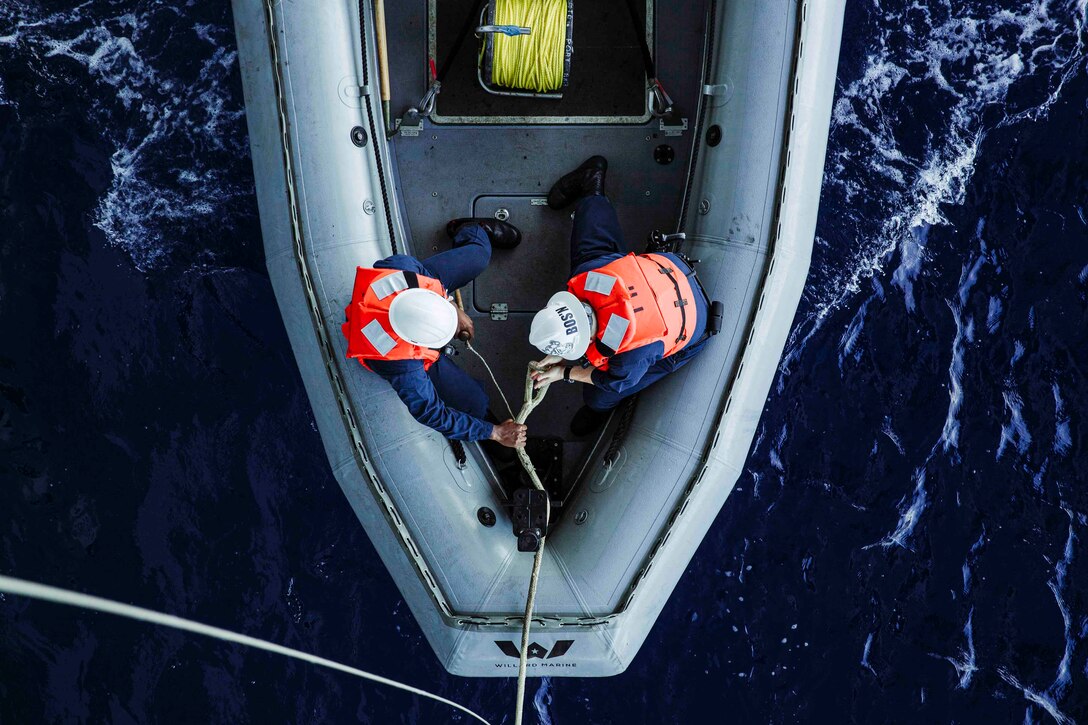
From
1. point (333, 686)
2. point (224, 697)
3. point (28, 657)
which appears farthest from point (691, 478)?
point (28, 657)

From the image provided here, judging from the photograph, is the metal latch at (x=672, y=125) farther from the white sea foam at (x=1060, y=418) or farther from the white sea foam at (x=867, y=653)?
the white sea foam at (x=867, y=653)

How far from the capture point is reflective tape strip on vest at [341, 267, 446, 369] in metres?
2.65

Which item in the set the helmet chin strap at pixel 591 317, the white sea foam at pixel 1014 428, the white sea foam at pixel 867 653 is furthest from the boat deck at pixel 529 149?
the white sea foam at pixel 1014 428

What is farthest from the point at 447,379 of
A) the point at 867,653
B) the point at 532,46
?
the point at 867,653

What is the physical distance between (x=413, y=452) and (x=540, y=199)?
1187mm

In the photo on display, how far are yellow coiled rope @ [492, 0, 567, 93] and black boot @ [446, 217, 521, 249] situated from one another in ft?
1.76

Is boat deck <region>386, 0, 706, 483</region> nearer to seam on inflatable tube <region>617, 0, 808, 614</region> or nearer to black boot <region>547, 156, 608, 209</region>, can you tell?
black boot <region>547, 156, 608, 209</region>

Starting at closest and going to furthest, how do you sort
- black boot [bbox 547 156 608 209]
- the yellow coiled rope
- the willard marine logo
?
the willard marine logo < the yellow coiled rope < black boot [bbox 547 156 608 209]

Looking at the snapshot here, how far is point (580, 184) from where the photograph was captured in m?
3.36

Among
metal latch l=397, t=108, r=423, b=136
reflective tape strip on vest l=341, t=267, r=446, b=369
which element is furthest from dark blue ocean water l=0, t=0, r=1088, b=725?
reflective tape strip on vest l=341, t=267, r=446, b=369

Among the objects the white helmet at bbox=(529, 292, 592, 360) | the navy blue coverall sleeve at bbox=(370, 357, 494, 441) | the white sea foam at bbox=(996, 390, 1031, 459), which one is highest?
the white helmet at bbox=(529, 292, 592, 360)

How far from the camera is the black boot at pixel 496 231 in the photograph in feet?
11.1

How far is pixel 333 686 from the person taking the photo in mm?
4035

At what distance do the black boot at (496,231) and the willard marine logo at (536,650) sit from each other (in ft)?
5.06
